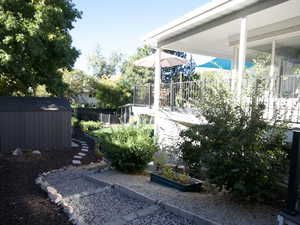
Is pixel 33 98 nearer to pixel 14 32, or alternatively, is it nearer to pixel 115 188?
pixel 14 32

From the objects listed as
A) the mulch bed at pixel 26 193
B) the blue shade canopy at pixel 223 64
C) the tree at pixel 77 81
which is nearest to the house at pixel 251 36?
the blue shade canopy at pixel 223 64

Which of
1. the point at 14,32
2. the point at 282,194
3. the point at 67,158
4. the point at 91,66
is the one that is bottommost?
the point at 67,158

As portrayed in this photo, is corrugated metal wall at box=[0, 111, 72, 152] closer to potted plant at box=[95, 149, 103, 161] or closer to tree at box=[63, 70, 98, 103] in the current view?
potted plant at box=[95, 149, 103, 161]

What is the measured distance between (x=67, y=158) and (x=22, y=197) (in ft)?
11.7

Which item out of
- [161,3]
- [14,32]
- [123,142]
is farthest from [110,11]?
[123,142]

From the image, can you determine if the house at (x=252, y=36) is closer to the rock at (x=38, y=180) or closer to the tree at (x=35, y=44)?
the rock at (x=38, y=180)

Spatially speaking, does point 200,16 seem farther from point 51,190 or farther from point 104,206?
point 51,190

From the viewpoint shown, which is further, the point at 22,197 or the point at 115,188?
the point at 115,188

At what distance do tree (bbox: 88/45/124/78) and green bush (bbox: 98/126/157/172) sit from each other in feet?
90.9

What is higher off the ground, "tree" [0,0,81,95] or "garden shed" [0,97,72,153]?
"tree" [0,0,81,95]

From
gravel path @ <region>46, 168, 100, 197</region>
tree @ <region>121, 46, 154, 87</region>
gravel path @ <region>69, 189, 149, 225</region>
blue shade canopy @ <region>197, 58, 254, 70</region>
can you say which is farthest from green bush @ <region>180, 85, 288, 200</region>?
tree @ <region>121, 46, 154, 87</region>

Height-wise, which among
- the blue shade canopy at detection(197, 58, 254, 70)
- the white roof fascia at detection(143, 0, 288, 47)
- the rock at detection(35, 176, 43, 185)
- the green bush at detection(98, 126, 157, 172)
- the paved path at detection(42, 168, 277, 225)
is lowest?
the rock at detection(35, 176, 43, 185)

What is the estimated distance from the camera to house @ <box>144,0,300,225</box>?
14.7ft

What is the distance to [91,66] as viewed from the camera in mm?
32500
